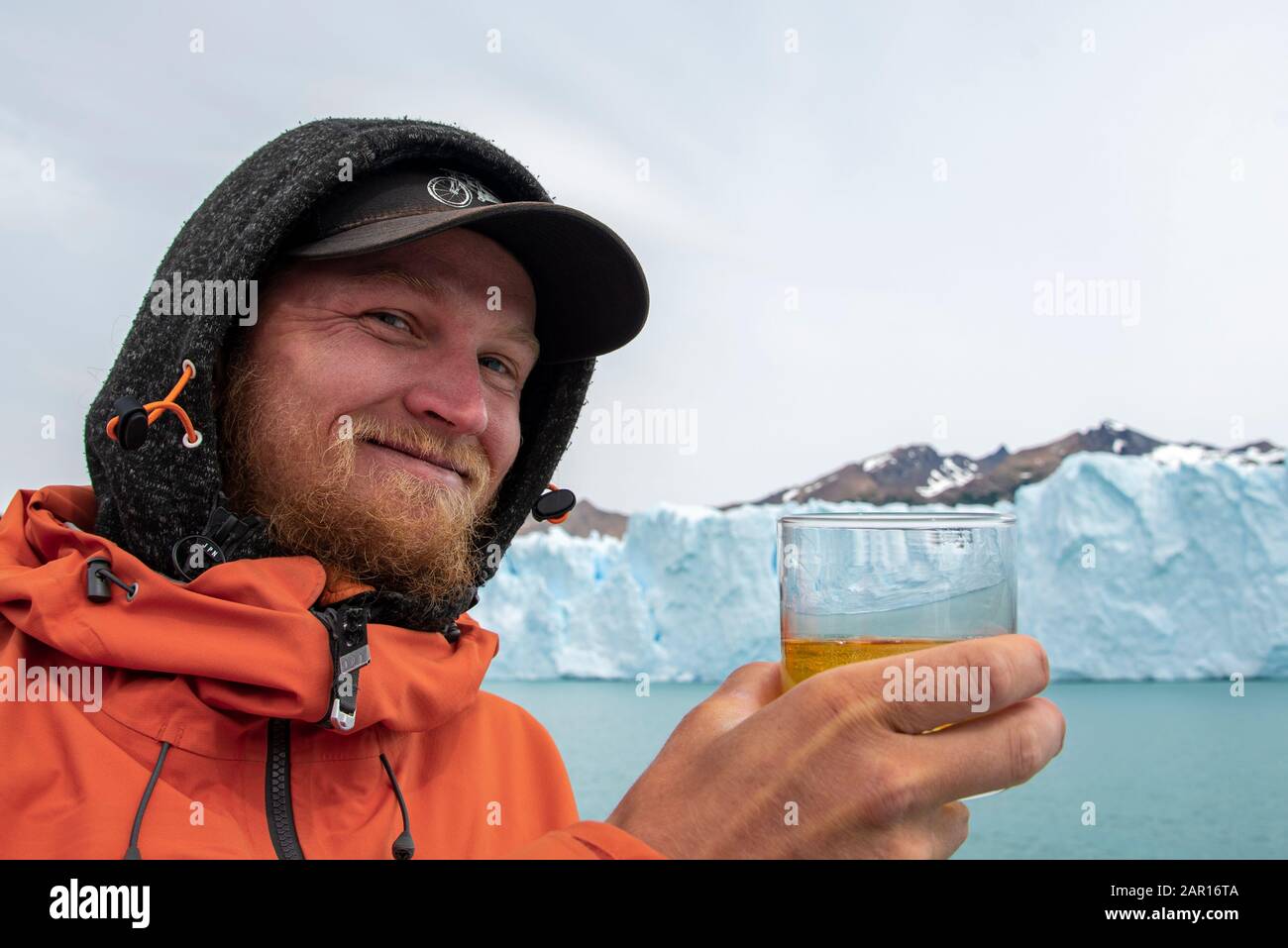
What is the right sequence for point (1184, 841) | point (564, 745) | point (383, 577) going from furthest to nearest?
point (564, 745)
point (1184, 841)
point (383, 577)

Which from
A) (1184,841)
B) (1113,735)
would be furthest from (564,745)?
(1113,735)

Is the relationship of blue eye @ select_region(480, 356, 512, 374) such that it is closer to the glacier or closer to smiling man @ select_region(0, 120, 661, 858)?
smiling man @ select_region(0, 120, 661, 858)

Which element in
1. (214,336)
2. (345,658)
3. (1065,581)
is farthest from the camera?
(1065,581)

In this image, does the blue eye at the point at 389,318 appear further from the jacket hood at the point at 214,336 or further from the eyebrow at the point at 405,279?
the jacket hood at the point at 214,336

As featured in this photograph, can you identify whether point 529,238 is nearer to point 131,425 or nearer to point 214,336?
point 214,336

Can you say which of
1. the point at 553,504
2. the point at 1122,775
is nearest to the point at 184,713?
the point at 553,504
